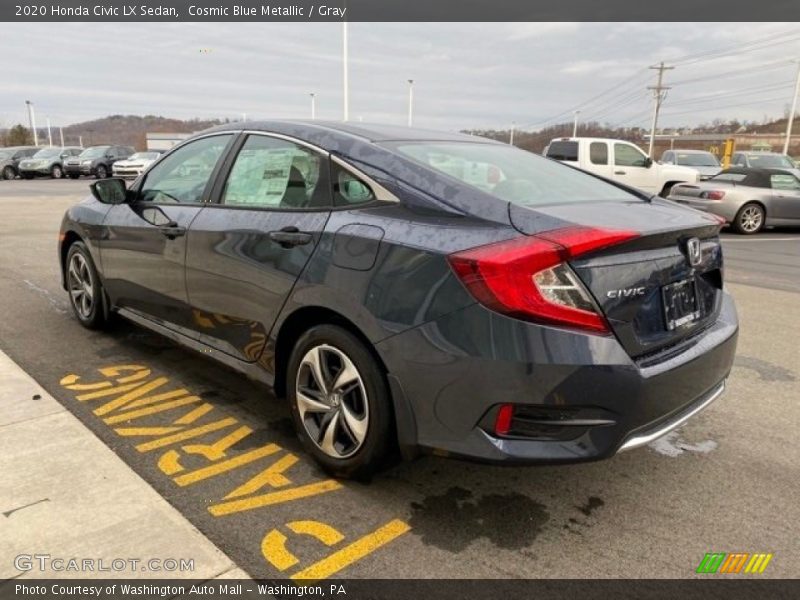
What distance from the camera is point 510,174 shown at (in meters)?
3.10

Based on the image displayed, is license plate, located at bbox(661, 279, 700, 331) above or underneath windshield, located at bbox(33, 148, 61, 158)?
underneath

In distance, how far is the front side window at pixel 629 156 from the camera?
16438 millimetres

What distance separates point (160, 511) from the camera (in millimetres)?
2594

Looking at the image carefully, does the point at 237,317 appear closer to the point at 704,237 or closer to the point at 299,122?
the point at 299,122

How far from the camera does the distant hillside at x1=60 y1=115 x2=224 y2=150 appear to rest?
2706 inches

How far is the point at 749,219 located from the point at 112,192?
12503 millimetres

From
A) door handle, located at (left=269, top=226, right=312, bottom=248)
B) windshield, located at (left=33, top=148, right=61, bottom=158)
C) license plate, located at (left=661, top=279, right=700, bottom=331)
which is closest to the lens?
license plate, located at (left=661, top=279, right=700, bottom=331)

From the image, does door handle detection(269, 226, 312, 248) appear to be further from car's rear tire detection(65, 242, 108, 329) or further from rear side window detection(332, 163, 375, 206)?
car's rear tire detection(65, 242, 108, 329)

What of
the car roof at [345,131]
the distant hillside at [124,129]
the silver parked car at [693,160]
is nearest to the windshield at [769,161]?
the silver parked car at [693,160]

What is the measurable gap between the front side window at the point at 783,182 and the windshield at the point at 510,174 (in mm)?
11606

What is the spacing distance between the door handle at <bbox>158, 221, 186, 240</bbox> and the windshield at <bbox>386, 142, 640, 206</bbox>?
4.69ft

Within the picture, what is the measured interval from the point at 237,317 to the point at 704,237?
2.27 metres

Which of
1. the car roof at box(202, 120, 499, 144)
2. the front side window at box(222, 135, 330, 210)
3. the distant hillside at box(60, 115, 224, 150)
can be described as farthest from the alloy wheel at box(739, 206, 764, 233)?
the distant hillside at box(60, 115, 224, 150)

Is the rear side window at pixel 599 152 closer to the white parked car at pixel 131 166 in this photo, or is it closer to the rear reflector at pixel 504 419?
the rear reflector at pixel 504 419
